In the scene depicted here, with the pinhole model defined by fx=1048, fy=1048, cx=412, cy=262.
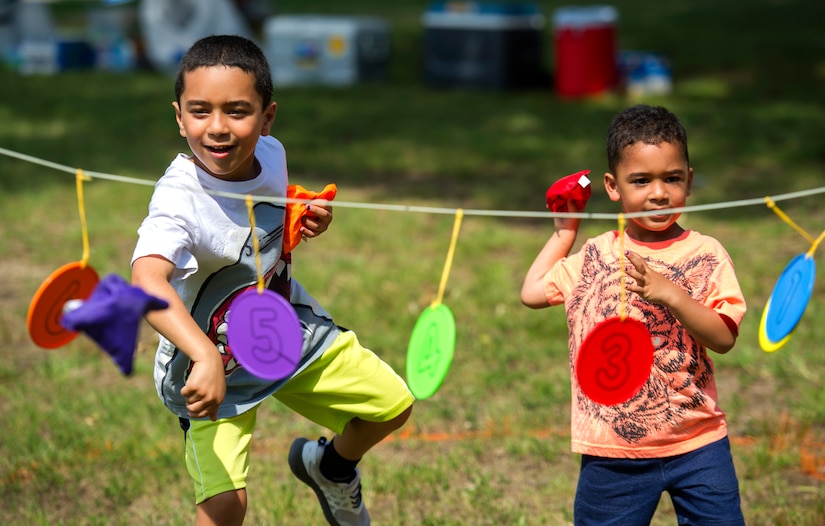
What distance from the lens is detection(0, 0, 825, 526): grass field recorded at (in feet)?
12.7

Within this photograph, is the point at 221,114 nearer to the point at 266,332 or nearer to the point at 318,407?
the point at 266,332

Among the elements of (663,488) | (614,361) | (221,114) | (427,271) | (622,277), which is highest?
(427,271)

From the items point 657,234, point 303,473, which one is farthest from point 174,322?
point 657,234

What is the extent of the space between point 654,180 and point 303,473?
5.06ft

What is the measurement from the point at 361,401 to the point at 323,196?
647 millimetres

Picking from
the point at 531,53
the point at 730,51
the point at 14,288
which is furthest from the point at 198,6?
the point at 14,288

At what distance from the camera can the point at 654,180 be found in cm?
271

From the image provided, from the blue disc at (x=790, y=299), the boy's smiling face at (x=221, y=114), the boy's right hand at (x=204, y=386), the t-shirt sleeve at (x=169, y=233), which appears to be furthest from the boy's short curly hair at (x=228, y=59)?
the blue disc at (x=790, y=299)

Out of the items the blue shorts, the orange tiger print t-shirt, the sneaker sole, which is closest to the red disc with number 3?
the orange tiger print t-shirt

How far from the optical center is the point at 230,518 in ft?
9.57

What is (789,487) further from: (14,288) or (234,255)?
(14,288)

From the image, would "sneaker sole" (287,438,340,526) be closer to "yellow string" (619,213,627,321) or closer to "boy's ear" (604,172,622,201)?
"yellow string" (619,213,627,321)

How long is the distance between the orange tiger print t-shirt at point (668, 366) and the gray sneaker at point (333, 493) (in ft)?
2.94

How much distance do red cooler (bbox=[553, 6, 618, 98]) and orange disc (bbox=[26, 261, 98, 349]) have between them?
9599 mm
